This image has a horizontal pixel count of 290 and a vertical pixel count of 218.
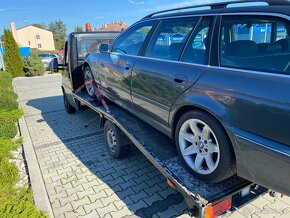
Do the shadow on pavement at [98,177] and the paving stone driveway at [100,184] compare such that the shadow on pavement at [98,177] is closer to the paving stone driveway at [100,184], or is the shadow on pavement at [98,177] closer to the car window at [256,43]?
the paving stone driveway at [100,184]

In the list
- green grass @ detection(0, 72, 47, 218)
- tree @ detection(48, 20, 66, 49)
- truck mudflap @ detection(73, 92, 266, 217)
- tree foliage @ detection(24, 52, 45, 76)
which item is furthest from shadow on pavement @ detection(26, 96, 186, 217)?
tree @ detection(48, 20, 66, 49)

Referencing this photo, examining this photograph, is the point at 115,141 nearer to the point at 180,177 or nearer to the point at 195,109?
the point at 180,177

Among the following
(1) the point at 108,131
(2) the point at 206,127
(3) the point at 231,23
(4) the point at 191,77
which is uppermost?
(3) the point at 231,23

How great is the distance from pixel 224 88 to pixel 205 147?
0.56 metres

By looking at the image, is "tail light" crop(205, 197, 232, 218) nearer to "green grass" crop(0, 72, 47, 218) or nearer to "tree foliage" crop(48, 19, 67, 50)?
"green grass" crop(0, 72, 47, 218)

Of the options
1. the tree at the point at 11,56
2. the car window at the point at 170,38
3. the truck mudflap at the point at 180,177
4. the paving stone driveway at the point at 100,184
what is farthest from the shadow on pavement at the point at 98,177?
the tree at the point at 11,56

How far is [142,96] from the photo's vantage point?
10.1ft

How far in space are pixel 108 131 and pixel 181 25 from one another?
2098 mm

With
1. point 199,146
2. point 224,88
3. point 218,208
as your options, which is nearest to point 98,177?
point 199,146

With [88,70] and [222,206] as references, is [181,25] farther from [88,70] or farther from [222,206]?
[88,70]

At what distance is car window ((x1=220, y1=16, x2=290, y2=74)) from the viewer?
1740 millimetres

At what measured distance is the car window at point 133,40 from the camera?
3.32 metres

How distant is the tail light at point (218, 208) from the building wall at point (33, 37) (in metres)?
72.2

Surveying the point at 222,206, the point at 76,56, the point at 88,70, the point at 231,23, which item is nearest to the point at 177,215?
the point at 222,206
